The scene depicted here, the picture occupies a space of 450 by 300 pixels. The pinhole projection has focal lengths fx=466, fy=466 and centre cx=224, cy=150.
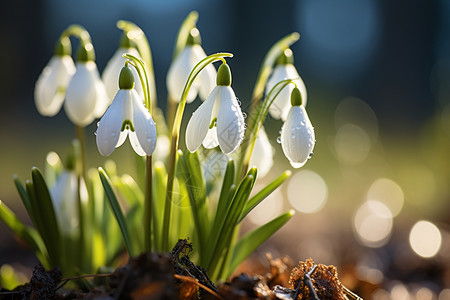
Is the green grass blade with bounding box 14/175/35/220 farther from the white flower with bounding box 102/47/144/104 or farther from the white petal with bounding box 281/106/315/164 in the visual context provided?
the white petal with bounding box 281/106/315/164

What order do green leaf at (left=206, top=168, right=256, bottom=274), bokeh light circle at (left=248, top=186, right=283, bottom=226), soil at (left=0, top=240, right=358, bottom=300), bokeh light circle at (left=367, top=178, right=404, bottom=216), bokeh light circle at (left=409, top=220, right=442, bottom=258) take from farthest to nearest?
bokeh light circle at (left=367, top=178, right=404, bottom=216) → bokeh light circle at (left=248, top=186, right=283, bottom=226) → bokeh light circle at (left=409, top=220, right=442, bottom=258) → green leaf at (left=206, top=168, right=256, bottom=274) → soil at (left=0, top=240, right=358, bottom=300)

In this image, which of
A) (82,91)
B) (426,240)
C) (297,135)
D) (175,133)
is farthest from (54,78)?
(426,240)

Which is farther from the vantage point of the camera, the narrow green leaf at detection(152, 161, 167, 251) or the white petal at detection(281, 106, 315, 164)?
the narrow green leaf at detection(152, 161, 167, 251)

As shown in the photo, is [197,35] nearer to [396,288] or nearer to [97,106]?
[97,106]

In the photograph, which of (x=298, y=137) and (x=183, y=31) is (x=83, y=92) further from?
(x=298, y=137)

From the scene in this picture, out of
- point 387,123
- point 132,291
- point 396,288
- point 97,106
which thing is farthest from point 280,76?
point 387,123

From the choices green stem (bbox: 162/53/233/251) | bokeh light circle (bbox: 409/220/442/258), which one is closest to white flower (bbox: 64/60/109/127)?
green stem (bbox: 162/53/233/251)

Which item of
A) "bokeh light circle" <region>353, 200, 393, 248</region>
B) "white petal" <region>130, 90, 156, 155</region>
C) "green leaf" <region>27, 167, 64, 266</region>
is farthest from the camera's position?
"bokeh light circle" <region>353, 200, 393, 248</region>
